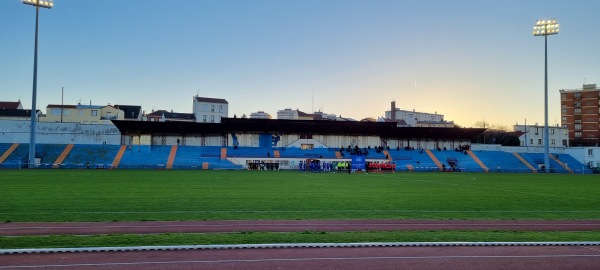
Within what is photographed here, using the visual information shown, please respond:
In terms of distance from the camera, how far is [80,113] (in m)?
89.6

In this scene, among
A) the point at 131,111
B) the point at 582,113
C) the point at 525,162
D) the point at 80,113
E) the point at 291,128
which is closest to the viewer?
the point at 525,162

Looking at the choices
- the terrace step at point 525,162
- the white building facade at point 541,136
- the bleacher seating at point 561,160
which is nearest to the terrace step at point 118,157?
the terrace step at point 525,162

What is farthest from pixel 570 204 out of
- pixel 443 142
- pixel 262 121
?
pixel 443 142

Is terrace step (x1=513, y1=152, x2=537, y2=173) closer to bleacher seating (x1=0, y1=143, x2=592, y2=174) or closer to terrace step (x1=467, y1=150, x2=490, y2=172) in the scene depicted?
bleacher seating (x1=0, y1=143, x2=592, y2=174)

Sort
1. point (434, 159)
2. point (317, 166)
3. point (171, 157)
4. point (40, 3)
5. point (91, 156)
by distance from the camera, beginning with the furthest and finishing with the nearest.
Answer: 1. point (434, 159)
2. point (171, 157)
3. point (91, 156)
4. point (317, 166)
5. point (40, 3)

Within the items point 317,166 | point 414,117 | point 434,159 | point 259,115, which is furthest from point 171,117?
point 414,117

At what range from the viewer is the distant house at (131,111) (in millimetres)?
95056

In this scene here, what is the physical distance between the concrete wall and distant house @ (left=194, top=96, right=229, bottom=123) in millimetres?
30721

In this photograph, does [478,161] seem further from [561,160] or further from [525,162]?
[561,160]

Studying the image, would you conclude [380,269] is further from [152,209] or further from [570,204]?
[570,204]

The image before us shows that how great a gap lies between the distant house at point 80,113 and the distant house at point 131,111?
11.1 ft

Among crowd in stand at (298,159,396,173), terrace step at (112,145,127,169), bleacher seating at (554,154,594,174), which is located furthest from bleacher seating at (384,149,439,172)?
terrace step at (112,145,127,169)

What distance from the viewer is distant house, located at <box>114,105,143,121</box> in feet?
312

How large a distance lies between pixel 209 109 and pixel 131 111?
52.3 ft
